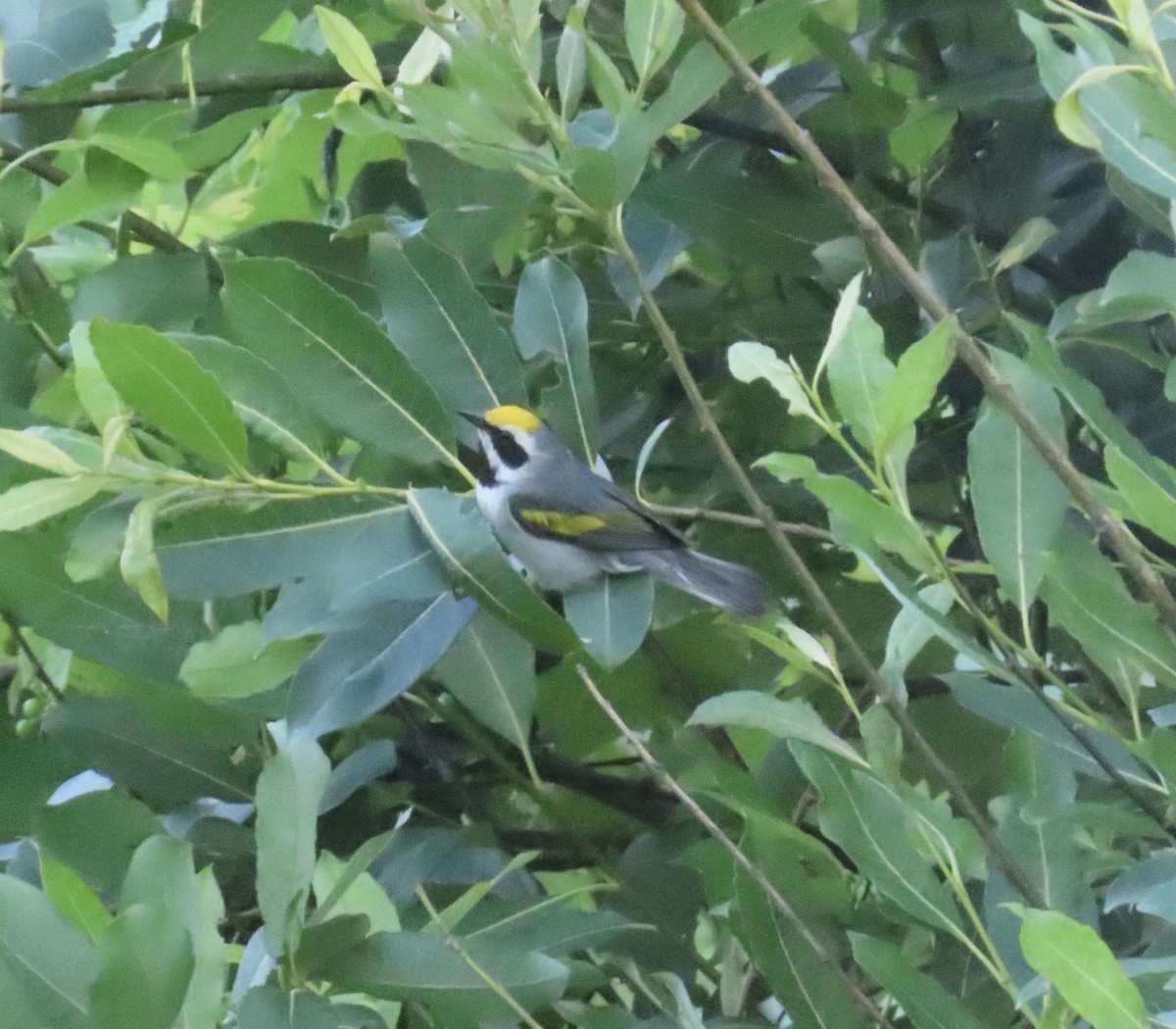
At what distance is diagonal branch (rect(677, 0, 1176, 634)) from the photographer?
2.78ft

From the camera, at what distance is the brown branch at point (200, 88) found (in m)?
1.41

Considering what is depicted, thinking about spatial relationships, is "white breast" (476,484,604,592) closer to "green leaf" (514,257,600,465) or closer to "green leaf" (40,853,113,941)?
"green leaf" (514,257,600,465)

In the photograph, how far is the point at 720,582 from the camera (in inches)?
58.8

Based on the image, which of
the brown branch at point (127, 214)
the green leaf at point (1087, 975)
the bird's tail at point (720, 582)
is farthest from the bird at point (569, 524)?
the green leaf at point (1087, 975)

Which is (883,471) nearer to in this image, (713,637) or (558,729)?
(713,637)

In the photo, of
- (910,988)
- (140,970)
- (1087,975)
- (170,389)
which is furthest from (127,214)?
(1087,975)

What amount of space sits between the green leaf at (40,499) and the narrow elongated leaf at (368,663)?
0.80 ft

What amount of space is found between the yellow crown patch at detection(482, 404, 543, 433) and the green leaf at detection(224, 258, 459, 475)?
15 cm

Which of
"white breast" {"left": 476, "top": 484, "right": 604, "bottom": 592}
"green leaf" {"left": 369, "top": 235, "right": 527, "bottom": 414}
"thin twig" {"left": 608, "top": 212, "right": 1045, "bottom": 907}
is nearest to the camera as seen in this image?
"thin twig" {"left": 608, "top": 212, "right": 1045, "bottom": 907}

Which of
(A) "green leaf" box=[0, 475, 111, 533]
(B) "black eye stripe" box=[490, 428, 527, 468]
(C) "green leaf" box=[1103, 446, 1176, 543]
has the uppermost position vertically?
(A) "green leaf" box=[0, 475, 111, 533]

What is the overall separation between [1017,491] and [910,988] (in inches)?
13.1

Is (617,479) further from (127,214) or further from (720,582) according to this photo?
(127,214)

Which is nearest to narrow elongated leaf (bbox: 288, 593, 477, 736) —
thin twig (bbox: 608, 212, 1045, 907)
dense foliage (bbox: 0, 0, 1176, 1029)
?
dense foliage (bbox: 0, 0, 1176, 1029)

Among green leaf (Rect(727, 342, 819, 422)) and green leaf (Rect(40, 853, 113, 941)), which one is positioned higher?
green leaf (Rect(727, 342, 819, 422))
